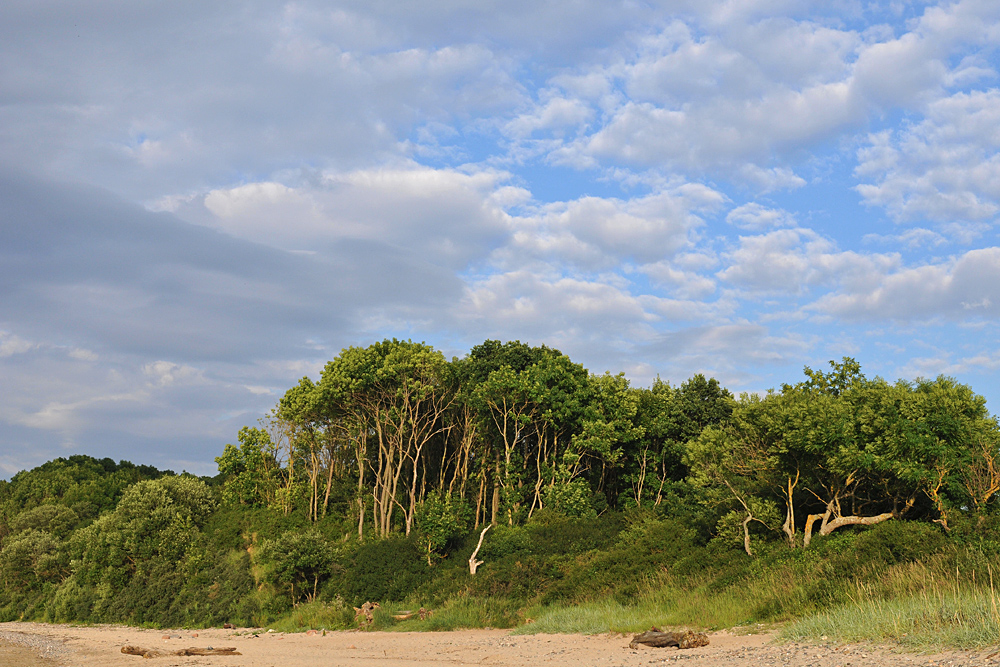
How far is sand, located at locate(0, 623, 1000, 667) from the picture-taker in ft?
35.6

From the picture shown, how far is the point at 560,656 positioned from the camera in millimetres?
15000

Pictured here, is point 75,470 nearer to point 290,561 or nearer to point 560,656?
point 290,561

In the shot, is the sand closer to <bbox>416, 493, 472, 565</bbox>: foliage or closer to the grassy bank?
the grassy bank

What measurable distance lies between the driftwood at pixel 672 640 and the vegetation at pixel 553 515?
209 centimetres

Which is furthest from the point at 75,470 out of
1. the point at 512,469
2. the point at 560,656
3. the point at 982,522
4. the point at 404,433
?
the point at 982,522

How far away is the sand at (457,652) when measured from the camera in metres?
10.9

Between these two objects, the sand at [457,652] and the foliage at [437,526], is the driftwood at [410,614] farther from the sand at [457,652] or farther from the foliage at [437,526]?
the foliage at [437,526]

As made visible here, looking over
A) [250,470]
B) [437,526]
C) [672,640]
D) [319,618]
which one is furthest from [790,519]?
[250,470]

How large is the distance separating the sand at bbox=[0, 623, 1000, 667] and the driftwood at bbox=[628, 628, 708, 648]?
20cm

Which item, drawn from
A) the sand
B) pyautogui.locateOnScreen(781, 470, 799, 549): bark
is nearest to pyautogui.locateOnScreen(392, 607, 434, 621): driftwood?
the sand

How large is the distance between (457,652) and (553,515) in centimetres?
2026

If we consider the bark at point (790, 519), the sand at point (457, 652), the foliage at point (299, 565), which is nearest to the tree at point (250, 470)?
the foliage at point (299, 565)

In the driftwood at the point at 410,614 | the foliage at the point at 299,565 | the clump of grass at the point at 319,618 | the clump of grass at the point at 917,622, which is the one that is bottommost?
the clump of grass at the point at 319,618

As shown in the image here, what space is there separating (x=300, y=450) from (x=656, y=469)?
79.3ft
